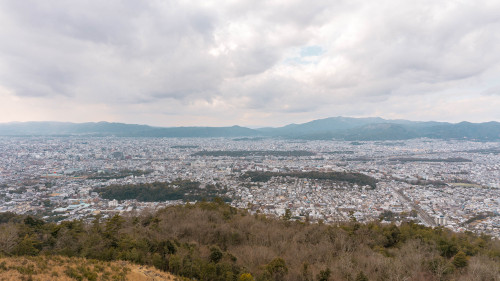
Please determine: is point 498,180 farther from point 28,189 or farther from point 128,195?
point 28,189

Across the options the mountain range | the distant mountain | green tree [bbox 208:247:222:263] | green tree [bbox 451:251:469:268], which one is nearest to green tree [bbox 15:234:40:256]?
green tree [bbox 208:247:222:263]

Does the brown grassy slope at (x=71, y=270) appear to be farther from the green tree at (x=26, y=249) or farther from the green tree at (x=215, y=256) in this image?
the green tree at (x=215, y=256)

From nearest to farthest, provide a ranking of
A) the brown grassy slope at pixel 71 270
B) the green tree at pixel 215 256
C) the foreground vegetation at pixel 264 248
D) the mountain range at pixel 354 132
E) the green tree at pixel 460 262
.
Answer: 1. the brown grassy slope at pixel 71 270
2. the foreground vegetation at pixel 264 248
3. the green tree at pixel 460 262
4. the green tree at pixel 215 256
5. the mountain range at pixel 354 132

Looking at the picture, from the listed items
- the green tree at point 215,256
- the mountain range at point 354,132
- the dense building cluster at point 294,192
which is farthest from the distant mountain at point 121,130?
the green tree at point 215,256

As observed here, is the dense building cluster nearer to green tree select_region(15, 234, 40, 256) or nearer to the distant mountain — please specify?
green tree select_region(15, 234, 40, 256)

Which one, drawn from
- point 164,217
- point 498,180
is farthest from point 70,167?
point 498,180

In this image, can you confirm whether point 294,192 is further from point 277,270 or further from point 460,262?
point 277,270
